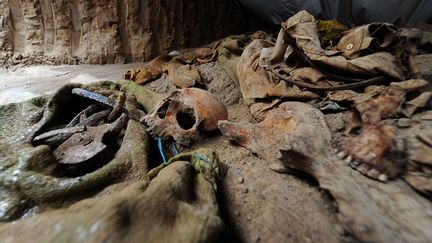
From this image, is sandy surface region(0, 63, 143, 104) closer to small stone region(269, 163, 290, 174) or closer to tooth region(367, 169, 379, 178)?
small stone region(269, 163, 290, 174)

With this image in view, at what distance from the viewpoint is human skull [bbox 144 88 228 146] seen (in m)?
1.55

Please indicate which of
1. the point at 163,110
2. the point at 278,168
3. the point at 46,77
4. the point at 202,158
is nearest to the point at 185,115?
the point at 163,110

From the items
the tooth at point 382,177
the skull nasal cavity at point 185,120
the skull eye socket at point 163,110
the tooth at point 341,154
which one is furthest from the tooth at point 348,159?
the skull eye socket at point 163,110

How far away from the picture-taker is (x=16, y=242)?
0.66m

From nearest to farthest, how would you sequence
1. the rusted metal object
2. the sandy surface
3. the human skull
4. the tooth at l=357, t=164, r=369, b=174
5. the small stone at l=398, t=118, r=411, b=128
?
the tooth at l=357, t=164, r=369, b=174 < the small stone at l=398, t=118, r=411, b=128 < the rusted metal object < the human skull < the sandy surface

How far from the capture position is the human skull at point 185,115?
5.08 ft

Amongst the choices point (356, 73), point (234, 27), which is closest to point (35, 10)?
point (234, 27)

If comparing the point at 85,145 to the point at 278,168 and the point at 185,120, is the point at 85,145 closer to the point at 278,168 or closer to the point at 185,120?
the point at 185,120

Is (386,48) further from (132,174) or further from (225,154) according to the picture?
(132,174)

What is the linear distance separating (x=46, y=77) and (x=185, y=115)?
2337mm

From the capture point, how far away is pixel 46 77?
3076 millimetres

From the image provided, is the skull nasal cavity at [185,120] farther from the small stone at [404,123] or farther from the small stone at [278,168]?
the small stone at [404,123]

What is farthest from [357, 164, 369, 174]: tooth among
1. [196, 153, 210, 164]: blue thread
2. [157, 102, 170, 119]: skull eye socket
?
[157, 102, 170, 119]: skull eye socket

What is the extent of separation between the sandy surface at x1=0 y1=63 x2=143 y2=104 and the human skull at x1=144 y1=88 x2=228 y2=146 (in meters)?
1.62
